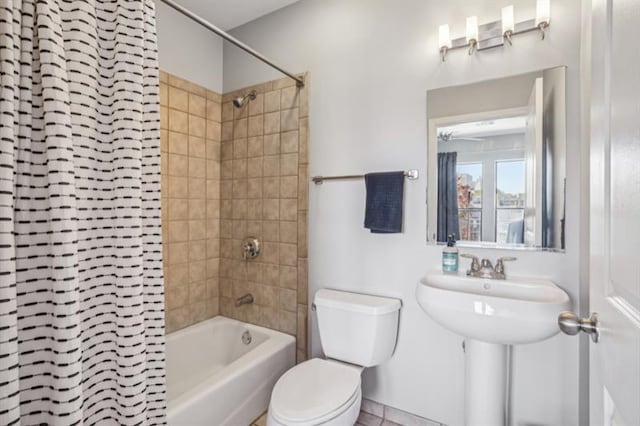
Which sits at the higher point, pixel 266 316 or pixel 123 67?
pixel 123 67

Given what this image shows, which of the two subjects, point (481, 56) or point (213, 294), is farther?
point (213, 294)

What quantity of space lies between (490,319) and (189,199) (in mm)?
1943

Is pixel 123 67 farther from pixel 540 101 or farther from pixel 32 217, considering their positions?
pixel 540 101

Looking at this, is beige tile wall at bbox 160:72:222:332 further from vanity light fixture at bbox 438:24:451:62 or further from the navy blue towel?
vanity light fixture at bbox 438:24:451:62

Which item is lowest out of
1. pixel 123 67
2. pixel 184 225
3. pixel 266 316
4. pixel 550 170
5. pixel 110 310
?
pixel 266 316

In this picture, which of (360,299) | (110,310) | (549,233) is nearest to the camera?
(110,310)

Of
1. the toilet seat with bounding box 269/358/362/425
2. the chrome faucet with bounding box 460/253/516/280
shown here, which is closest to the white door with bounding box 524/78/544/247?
the chrome faucet with bounding box 460/253/516/280

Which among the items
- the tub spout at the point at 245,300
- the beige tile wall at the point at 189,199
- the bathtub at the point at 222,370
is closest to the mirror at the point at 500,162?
the bathtub at the point at 222,370

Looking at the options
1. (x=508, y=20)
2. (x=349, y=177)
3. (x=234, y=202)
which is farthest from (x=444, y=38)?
(x=234, y=202)

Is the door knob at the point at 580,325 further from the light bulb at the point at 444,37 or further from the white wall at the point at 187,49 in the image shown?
the white wall at the point at 187,49

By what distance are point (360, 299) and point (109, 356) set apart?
1.16 m

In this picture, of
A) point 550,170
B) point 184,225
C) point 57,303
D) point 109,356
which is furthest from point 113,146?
point 550,170

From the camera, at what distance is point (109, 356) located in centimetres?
91

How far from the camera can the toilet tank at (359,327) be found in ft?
5.20
